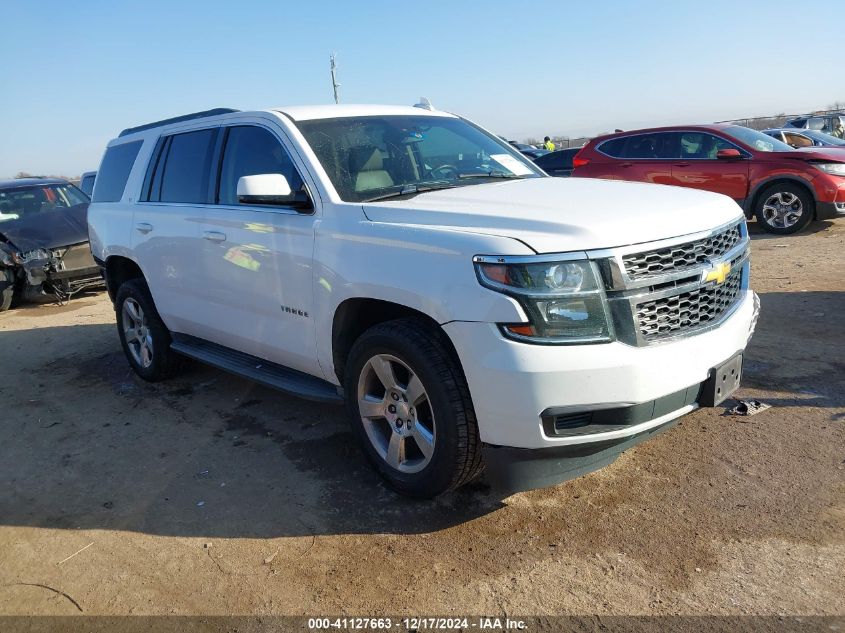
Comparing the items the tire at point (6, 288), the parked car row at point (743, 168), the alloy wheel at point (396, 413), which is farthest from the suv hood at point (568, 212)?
the tire at point (6, 288)

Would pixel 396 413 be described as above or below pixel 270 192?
below

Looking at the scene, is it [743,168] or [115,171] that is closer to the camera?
[115,171]

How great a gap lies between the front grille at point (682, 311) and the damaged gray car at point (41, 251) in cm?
892

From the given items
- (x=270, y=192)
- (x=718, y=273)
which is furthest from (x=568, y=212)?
(x=270, y=192)

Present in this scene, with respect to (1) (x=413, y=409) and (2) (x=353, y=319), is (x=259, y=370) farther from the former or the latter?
(1) (x=413, y=409)

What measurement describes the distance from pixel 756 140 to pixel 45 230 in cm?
1086

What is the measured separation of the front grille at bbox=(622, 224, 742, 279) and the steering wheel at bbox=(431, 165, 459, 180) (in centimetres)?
153

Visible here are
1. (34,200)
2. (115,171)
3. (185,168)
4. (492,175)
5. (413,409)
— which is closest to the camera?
(413,409)

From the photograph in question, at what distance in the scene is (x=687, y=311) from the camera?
9.87 ft

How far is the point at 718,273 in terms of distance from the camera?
315 cm

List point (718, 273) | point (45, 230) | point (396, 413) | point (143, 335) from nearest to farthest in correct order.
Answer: point (718, 273), point (396, 413), point (143, 335), point (45, 230)

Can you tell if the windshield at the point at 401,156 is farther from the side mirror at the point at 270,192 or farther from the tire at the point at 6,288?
the tire at the point at 6,288

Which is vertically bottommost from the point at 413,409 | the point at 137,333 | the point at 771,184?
the point at 137,333

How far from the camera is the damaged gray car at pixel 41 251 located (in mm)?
9586
